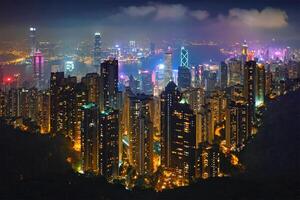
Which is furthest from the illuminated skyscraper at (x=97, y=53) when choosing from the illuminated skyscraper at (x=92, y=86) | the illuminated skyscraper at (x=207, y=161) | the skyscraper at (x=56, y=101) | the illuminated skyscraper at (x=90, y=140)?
the illuminated skyscraper at (x=207, y=161)

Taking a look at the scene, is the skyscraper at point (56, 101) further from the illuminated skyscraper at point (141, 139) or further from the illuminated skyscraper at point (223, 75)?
the illuminated skyscraper at point (223, 75)

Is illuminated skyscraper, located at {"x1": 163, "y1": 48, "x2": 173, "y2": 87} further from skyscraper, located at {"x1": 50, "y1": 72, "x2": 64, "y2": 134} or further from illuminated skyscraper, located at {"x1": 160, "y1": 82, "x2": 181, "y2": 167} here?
skyscraper, located at {"x1": 50, "y1": 72, "x2": 64, "y2": 134}

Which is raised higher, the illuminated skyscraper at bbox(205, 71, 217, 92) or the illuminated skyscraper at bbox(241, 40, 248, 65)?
the illuminated skyscraper at bbox(241, 40, 248, 65)

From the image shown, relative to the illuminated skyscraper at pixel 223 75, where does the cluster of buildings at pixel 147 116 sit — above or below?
below

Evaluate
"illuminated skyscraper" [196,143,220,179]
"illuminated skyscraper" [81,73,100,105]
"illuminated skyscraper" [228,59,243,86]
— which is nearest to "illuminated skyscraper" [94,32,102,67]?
"illuminated skyscraper" [81,73,100,105]

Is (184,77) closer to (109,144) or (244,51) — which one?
(244,51)

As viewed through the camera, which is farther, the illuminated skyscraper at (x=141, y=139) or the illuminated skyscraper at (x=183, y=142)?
the illuminated skyscraper at (x=141, y=139)

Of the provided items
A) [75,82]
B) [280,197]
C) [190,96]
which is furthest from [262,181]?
[75,82]

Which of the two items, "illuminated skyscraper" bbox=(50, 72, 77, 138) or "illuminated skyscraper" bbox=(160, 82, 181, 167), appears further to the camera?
"illuminated skyscraper" bbox=(50, 72, 77, 138)
